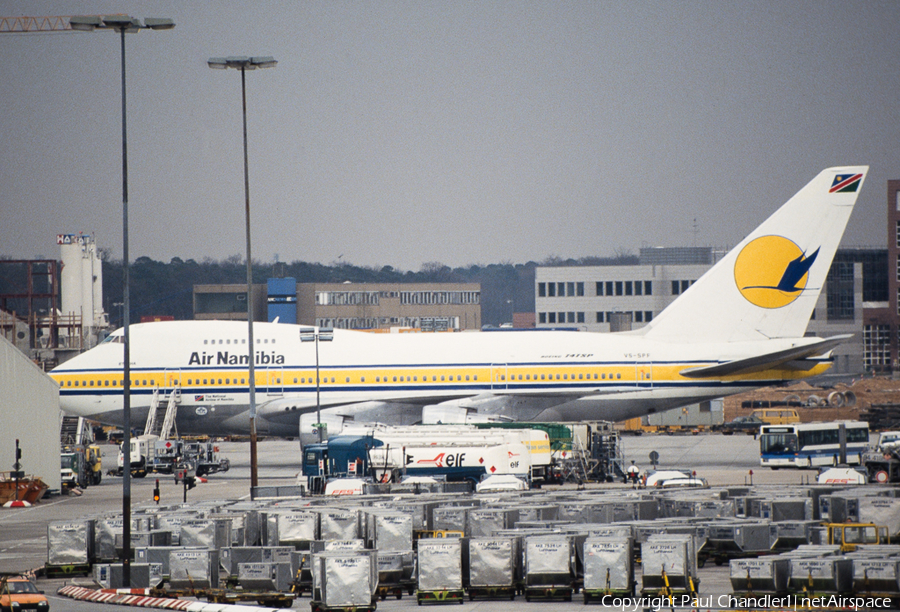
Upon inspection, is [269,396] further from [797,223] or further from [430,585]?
[430,585]

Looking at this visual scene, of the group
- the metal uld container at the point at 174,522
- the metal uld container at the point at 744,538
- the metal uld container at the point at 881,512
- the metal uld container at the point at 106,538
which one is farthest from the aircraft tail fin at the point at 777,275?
the metal uld container at the point at 106,538

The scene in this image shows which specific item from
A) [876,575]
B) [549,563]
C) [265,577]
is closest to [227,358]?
[265,577]

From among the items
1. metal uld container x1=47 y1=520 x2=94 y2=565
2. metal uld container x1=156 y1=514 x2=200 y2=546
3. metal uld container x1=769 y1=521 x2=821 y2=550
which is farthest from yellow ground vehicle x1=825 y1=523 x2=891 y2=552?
metal uld container x1=47 y1=520 x2=94 y2=565

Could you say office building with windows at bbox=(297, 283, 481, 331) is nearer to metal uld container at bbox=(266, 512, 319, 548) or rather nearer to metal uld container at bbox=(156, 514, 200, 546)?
metal uld container at bbox=(156, 514, 200, 546)

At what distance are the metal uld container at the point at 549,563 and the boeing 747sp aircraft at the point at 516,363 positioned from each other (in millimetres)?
31805

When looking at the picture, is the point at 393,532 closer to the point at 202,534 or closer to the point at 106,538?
the point at 202,534

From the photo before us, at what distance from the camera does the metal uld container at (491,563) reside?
23.6 meters

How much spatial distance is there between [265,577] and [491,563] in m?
5.25

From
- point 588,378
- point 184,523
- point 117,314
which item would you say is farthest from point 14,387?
point 117,314

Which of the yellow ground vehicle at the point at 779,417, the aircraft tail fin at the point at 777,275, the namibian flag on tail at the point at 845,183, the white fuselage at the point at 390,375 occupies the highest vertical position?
the namibian flag on tail at the point at 845,183

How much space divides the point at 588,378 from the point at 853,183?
1788cm

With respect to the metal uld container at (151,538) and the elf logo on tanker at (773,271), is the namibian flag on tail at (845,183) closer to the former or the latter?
the elf logo on tanker at (773,271)

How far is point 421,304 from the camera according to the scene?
16825 centimetres

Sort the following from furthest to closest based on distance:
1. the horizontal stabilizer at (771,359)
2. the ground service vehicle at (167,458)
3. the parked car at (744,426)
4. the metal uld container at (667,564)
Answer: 1. the parked car at (744,426)
2. the ground service vehicle at (167,458)
3. the horizontal stabilizer at (771,359)
4. the metal uld container at (667,564)
